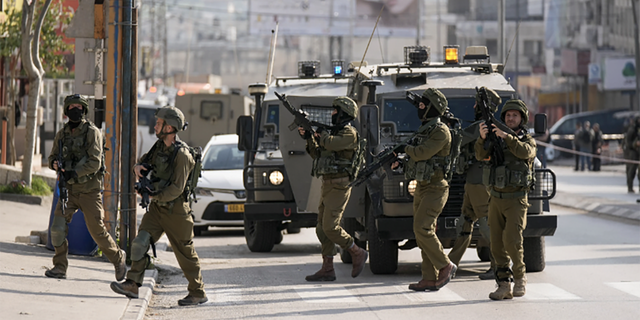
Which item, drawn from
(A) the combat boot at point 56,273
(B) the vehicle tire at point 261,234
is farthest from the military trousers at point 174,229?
(B) the vehicle tire at point 261,234

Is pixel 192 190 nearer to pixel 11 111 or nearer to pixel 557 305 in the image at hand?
pixel 557 305

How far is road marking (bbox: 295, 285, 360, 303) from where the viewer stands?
903 cm

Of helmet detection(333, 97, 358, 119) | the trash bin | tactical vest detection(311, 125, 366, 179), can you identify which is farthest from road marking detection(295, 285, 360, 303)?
the trash bin

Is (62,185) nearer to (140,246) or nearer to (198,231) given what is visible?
(140,246)

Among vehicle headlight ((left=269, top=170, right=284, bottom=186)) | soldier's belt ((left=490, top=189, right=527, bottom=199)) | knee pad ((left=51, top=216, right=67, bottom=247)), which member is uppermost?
soldier's belt ((left=490, top=189, right=527, bottom=199))

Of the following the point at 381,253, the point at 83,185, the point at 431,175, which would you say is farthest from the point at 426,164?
the point at 83,185

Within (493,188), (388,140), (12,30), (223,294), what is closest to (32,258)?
(223,294)

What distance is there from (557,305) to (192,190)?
3.25 meters

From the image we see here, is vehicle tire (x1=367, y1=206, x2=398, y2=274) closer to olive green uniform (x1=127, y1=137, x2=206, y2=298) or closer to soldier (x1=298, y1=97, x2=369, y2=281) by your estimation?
soldier (x1=298, y1=97, x2=369, y2=281)

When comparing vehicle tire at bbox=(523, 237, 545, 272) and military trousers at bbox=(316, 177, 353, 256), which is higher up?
military trousers at bbox=(316, 177, 353, 256)

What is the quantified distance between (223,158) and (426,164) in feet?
26.1

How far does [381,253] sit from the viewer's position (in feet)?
34.8

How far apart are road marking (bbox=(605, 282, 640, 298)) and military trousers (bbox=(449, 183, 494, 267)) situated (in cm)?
128

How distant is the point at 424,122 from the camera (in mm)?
9312
